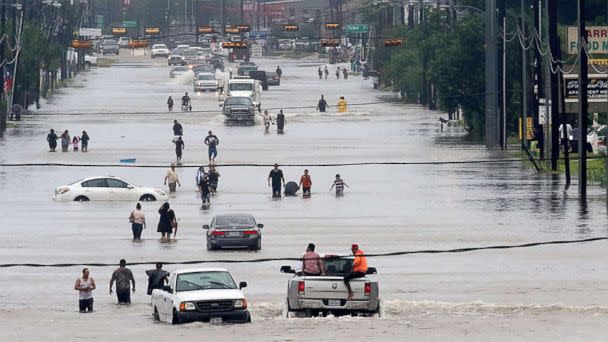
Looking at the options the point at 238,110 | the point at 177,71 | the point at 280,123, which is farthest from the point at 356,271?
the point at 177,71

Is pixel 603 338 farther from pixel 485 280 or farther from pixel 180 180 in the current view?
pixel 180 180

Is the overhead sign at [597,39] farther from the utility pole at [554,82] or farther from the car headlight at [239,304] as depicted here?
the car headlight at [239,304]

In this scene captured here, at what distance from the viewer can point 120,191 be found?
215 feet

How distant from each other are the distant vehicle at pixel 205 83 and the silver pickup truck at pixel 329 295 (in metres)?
110

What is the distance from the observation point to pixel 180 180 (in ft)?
239

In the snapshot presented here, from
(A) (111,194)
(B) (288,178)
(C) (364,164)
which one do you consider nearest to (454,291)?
(A) (111,194)

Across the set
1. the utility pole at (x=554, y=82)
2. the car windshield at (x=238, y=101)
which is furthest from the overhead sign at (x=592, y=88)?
the car windshield at (x=238, y=101)

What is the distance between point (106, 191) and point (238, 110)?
141ft

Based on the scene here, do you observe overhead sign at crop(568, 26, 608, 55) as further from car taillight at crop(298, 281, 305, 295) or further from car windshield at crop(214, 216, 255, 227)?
car taillight at crop(298, 281, 305, 295)

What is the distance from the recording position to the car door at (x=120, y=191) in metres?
65.4

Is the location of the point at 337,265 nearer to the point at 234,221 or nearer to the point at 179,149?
the point at 234,221

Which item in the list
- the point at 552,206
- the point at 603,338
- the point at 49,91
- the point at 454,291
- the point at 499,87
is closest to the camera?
the point at 603,338

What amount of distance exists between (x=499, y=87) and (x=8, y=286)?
52.7 metres

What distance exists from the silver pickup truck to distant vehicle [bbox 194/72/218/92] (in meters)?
110
